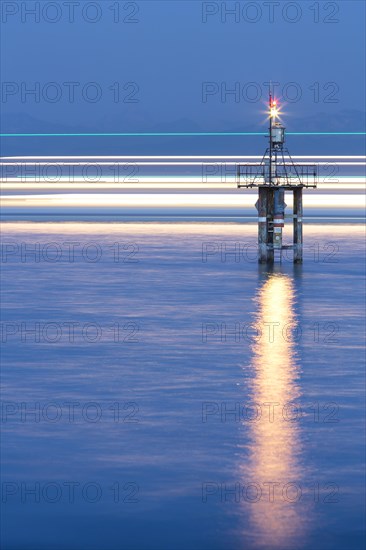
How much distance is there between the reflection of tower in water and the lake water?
4 cm

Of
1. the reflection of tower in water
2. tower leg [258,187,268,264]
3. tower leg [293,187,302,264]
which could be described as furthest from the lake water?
tower leg [293,187,302,264]

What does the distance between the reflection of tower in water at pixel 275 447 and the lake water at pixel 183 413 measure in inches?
1.4

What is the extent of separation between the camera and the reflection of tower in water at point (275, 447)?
14422 mm

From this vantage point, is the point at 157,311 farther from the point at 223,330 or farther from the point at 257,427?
the point at 257,427

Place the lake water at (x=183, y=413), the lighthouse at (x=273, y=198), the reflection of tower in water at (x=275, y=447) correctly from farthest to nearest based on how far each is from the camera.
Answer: the lighthouse at (x=273, y=198) < the lake water at (x=183, y=413) < the reflection of tower in water at (x=275, y=447)

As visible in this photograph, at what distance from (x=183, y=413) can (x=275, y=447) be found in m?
→ 2.47

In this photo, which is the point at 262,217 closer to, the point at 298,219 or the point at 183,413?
the point at 298,219

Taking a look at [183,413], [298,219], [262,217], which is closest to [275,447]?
[183,413]

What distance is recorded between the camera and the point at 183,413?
65.8 feet

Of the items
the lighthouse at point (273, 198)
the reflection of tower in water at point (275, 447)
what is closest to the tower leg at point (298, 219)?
the lighthouse at point (273, 198)

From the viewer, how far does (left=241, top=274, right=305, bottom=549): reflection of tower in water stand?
14.4m

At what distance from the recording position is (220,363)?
82.1ft

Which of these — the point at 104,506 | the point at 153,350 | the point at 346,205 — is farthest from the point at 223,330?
the point at 346,205

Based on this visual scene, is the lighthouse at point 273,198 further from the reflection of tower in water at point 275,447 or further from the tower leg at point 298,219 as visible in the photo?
the reflection of tower in water at point 275,447
